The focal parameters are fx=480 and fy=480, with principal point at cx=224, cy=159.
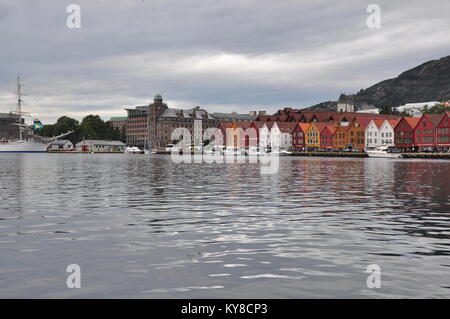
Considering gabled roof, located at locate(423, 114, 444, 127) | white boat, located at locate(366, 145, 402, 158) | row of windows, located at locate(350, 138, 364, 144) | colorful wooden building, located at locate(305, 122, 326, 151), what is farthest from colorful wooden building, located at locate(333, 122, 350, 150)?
gabled roof, located at locate(423, 114, 444, 127)

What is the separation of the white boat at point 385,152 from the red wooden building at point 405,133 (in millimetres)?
3726

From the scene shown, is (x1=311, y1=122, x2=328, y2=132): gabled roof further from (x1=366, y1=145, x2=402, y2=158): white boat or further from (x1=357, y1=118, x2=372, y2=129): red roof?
(x1=366, y1=145, x2=402, y2=158): white boat

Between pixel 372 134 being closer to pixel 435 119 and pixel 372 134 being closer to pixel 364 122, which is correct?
pixel 364 122

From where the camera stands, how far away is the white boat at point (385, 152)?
146250mm

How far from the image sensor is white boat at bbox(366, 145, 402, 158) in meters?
146

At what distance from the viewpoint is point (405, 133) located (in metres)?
163

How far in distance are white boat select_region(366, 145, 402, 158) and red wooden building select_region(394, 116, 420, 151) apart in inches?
147

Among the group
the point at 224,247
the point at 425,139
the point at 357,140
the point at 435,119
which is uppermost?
the point at 435,119

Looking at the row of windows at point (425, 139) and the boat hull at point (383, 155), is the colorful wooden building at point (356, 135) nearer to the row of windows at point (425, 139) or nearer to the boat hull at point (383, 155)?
the boat hull at point (383, 155)

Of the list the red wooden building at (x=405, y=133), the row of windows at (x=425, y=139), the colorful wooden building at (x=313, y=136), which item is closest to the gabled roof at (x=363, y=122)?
the red wooden building at (x=405, y=133)

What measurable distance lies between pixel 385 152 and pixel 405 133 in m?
18.3

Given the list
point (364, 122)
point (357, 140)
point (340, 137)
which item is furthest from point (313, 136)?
point (364, 122)

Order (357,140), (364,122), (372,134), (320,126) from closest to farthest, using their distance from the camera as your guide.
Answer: (372,134) → (357,140) → (364,122) → (320,126)
